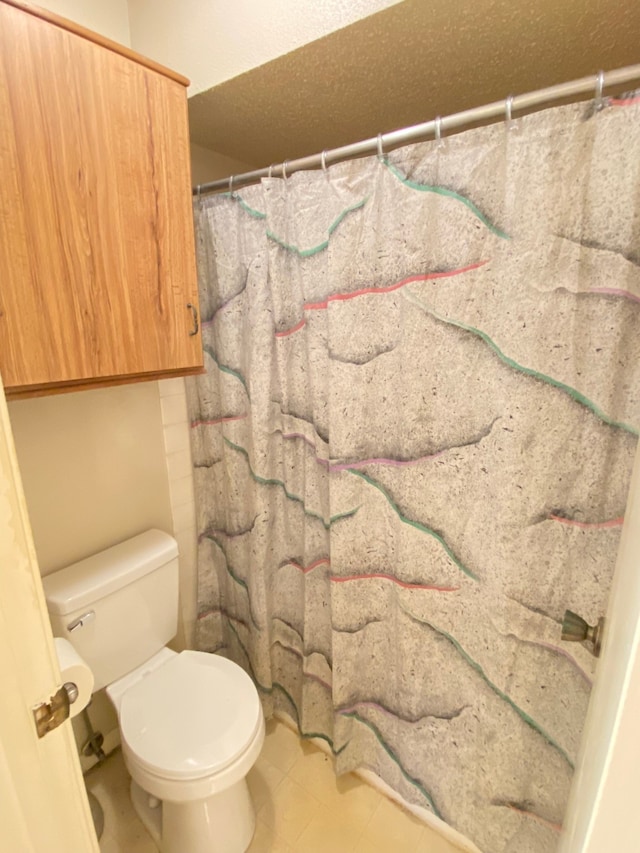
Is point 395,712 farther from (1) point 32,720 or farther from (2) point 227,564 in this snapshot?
(1) point 32,720

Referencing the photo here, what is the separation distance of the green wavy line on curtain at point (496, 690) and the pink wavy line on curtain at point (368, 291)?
33.7 inches

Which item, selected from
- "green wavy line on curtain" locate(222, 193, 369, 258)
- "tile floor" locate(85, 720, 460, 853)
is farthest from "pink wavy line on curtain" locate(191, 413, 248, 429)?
"tile floor" locate(85, 720, 460, 853)

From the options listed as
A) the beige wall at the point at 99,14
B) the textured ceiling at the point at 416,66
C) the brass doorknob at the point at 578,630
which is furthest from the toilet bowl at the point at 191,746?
the beige wall at the point at 99,14

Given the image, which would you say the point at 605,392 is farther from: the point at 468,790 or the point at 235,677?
the point at 235,677

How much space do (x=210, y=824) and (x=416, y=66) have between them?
1998mm

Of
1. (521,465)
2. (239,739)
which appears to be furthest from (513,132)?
(239,739)

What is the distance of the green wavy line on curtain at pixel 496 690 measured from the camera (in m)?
0.97

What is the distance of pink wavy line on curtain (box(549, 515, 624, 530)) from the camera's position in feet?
2.69

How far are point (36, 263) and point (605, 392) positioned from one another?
114cm

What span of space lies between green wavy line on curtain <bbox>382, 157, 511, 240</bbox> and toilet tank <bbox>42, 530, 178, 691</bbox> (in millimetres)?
1239

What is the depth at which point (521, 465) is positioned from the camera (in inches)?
35.1

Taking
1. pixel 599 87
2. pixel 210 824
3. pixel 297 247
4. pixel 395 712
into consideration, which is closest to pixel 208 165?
pixel 297 247

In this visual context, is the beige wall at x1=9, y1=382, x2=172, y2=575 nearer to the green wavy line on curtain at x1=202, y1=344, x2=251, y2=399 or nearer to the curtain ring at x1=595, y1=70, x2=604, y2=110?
the green wavy line on curtain at x1=202, y1=344, x2=251, y2=399

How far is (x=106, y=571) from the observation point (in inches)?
46.5
